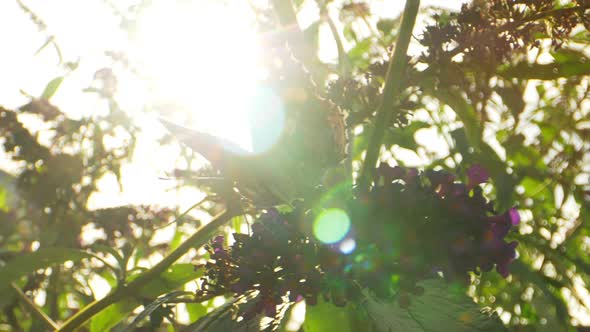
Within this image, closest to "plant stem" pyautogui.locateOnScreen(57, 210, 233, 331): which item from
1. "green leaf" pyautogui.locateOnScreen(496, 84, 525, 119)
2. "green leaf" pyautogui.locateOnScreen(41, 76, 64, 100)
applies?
"green leaf" pyautogui.locateOnScreen(496, 84, 525, 119)

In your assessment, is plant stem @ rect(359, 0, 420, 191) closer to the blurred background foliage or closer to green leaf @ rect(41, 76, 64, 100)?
the blurred background foliage

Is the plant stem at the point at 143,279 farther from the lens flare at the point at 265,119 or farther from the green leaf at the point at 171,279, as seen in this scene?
the lens flare at the point at 265,119

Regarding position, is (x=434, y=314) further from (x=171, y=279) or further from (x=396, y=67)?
(x=171, y=279)

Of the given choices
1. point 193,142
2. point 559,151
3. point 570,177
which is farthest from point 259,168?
point 559,151

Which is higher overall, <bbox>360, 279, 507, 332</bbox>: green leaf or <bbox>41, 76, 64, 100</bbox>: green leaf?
<bbox>41, 76, 64, 100</bbox>: green leaf

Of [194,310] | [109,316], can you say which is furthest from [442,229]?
[194,310]

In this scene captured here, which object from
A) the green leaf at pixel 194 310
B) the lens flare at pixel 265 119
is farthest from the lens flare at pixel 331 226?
the green leaf at pixel 194 310
